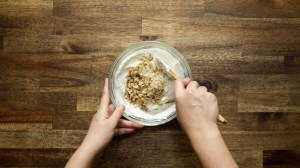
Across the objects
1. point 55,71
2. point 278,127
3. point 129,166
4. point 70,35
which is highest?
point 70,35

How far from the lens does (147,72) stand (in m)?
0.97

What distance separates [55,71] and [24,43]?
0.13m

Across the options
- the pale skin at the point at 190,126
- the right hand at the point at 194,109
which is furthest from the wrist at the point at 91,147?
the right hand at the point at 194,109

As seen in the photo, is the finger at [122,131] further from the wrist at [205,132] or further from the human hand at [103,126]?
the wrist at [205,132]

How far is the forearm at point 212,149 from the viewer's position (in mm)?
848

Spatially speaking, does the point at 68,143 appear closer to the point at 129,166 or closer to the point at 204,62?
the point at 129,166

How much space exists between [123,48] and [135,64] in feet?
0.25

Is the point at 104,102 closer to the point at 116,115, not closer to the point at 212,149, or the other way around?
the point at 116,115

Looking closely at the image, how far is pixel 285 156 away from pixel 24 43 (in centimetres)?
85

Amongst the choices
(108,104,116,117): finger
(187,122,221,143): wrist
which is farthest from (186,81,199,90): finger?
(108,104,116,117): finger

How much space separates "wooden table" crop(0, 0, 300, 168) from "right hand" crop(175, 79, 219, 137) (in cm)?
13

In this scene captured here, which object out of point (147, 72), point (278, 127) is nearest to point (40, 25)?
point (147, 72)

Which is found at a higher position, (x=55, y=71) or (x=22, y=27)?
(x=22, y=27)

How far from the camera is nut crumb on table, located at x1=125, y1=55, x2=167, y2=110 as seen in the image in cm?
96
